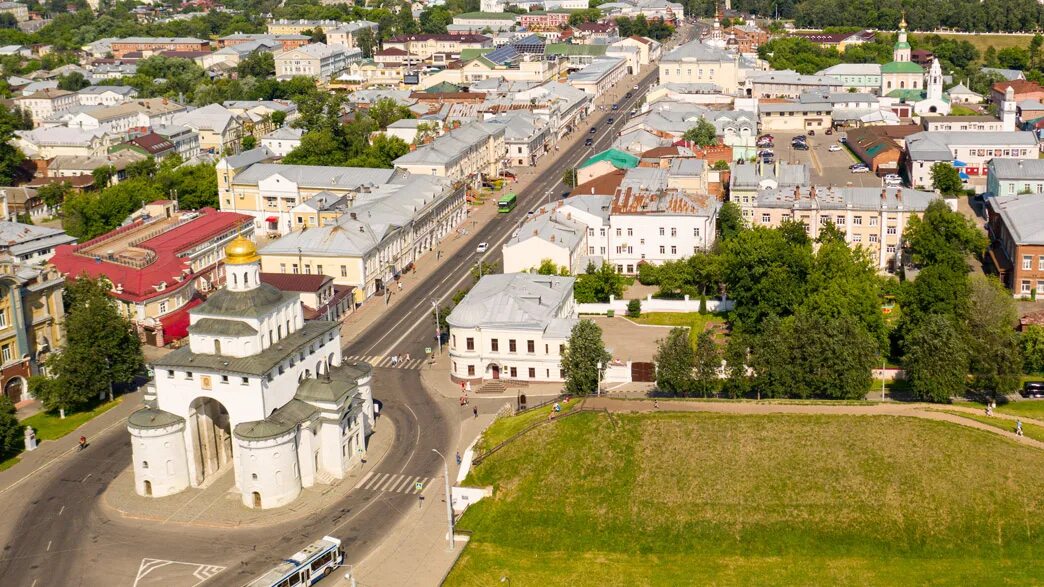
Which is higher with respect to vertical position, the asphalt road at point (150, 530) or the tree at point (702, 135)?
the tree at point (702, 135)

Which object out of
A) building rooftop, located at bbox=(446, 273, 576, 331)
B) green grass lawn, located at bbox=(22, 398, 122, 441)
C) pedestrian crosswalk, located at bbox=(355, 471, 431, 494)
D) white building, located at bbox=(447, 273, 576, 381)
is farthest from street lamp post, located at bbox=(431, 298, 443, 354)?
green grass lawn, located at bbox=(22, 398, 122, 441)

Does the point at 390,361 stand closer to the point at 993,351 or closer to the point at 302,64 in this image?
the point at 993,351

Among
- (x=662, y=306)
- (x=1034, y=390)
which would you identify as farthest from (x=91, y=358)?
(x=1034, y=390)

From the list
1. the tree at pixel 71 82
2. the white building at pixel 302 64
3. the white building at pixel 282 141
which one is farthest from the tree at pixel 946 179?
the tree at pixel 71 82

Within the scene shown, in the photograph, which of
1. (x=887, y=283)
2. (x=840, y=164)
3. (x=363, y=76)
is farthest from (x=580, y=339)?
(x=363, y=76)

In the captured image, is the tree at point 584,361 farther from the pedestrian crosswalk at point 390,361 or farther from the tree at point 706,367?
the pedestrian crosswalk at point 390,361
